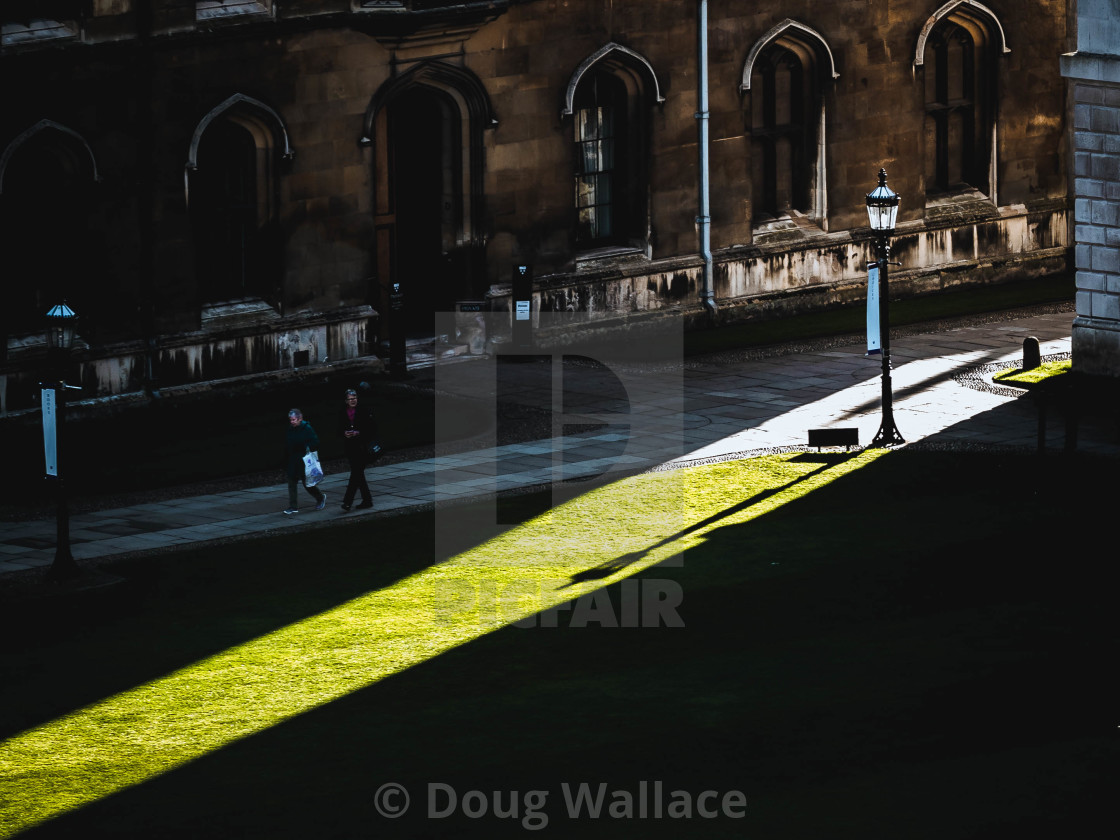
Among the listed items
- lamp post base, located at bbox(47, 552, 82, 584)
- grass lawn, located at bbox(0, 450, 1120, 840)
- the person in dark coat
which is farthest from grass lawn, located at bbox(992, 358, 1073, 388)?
lamp post base, located at bbox(47, 552, 82, 584)

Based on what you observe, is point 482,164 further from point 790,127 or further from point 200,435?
point 200,435

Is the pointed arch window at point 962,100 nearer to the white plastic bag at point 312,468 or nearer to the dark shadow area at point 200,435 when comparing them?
the dark shadow area at point 200,435

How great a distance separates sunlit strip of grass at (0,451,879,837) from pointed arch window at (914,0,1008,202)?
15.3m

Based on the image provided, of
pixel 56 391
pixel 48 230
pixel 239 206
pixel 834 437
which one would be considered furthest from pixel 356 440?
pixel 239 206

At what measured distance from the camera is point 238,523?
964 inches

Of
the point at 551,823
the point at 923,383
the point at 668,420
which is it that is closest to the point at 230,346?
the point at 668,420

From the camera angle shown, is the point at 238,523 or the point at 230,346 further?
the point at 230,346

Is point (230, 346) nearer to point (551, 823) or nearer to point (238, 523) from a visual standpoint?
point (238, 523)

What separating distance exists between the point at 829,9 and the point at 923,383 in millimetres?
9611

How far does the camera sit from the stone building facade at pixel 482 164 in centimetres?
3011

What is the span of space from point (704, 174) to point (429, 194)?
5.50m

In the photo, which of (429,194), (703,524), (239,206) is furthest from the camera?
(429,194)

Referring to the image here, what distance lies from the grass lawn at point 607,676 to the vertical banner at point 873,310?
3.85m

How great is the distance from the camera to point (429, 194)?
34.7 metres
